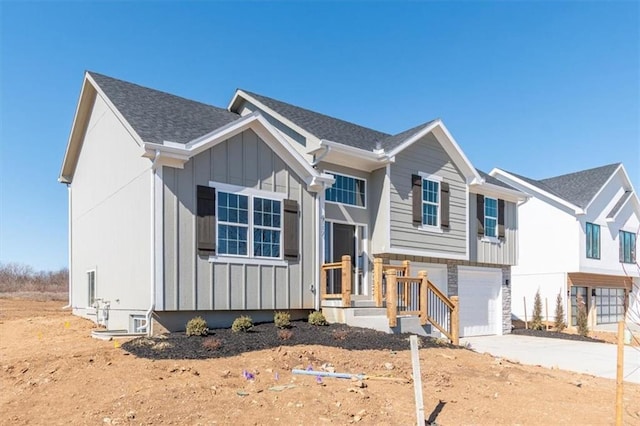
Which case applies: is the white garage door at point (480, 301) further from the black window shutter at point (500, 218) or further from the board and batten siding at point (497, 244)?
the black window shutter at point (500, 218)

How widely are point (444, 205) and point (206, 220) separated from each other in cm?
812

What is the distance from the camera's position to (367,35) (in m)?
16.4

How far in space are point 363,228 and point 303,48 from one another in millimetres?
7925

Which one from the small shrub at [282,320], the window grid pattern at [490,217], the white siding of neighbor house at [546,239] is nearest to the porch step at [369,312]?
the small shrub at [282,320]

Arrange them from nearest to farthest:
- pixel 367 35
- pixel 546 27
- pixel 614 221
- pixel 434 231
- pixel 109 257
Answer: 1. pixel 109 257
2. pixel 546 27
3. pixel 434 231
4. pixel 367 35
5. pixel 614 221

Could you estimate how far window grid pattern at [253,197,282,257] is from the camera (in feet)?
35.1

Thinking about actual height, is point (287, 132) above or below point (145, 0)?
below

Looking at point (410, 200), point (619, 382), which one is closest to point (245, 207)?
point (410, 200)

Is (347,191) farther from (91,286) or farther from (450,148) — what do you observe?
(91,286)

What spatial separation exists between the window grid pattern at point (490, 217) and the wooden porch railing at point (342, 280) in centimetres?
741

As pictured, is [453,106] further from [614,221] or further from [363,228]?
[614,221]

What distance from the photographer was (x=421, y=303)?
37.2 feet

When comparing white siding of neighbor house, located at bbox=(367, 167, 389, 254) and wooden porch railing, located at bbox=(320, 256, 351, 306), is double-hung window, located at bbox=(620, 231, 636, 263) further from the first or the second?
wooden porch railing, located at bbox=(320, 256, 351, 306)

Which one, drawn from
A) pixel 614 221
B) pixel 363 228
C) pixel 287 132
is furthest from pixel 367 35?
pixel 614 221
